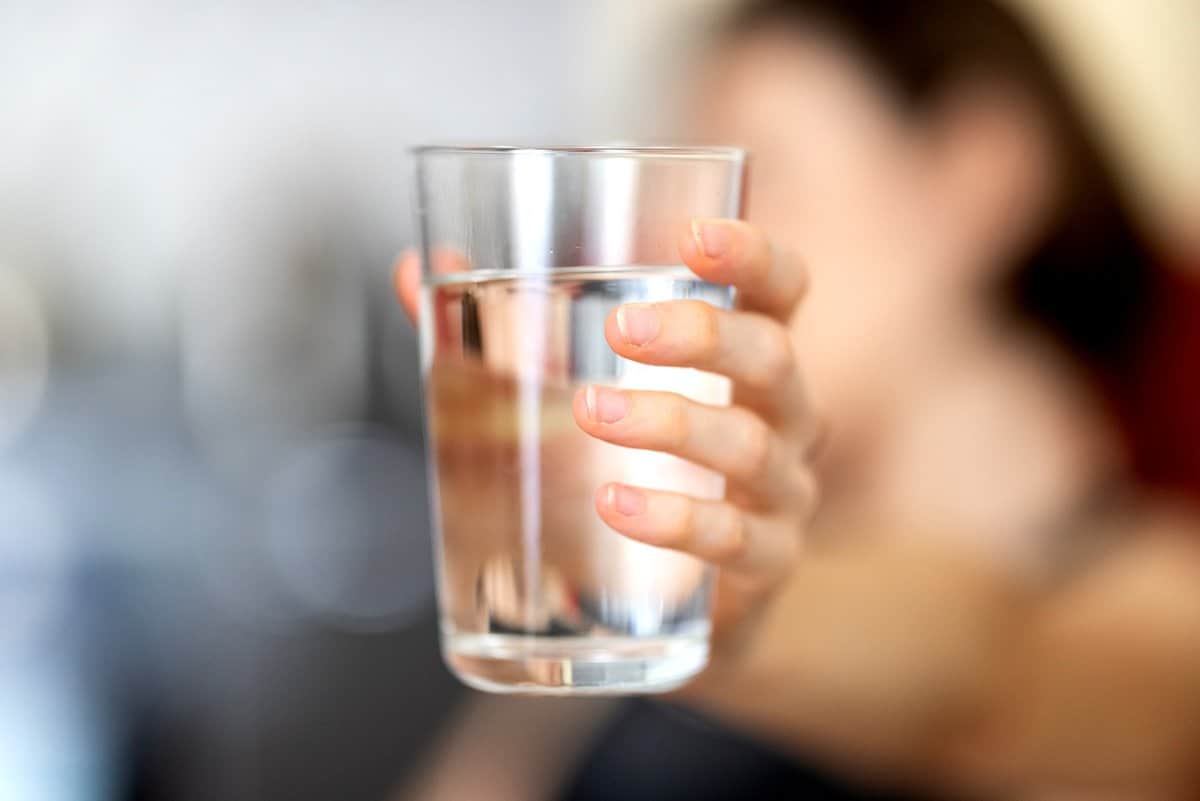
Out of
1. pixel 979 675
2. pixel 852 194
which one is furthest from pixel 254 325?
pixel 979 675

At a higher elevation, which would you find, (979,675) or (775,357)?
(775,357)

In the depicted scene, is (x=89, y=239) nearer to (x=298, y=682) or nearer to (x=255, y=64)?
(x=255, y=64)

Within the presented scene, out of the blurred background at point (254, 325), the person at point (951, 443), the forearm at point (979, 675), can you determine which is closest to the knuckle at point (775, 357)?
the person at point (951, 443)

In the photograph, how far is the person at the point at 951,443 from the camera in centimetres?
127

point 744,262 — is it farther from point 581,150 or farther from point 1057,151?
point 1057,151

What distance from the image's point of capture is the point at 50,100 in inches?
121

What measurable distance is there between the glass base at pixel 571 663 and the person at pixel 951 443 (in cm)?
40

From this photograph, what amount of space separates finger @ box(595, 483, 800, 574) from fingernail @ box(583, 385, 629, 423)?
0.04 m

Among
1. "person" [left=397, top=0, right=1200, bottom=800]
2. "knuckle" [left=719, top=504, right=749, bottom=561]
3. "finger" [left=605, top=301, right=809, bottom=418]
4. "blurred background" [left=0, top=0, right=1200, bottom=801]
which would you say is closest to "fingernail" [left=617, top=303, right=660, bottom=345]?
"finger" [left=605, top=301, right=809, bottom=418]

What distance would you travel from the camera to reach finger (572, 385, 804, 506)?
0.51 m

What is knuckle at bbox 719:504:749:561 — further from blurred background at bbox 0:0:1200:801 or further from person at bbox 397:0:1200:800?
blurred background at bbox 0:0:1200:801

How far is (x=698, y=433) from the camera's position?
1.80 ft

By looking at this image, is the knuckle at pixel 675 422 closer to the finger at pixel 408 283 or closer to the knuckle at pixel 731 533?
the knuckle at pixel 731 533

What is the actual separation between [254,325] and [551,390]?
2596 millimetres
